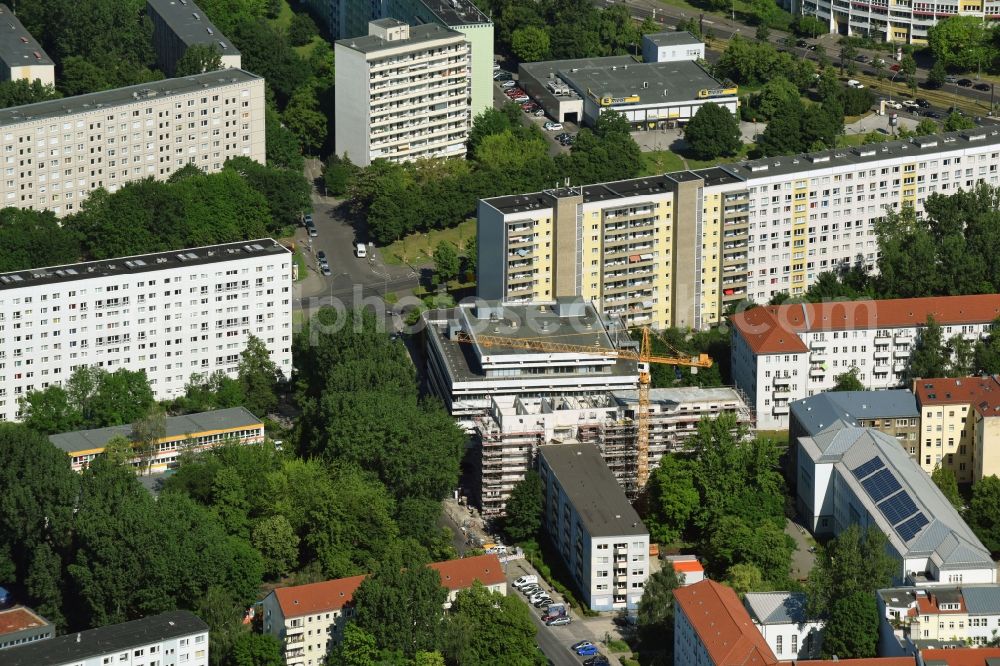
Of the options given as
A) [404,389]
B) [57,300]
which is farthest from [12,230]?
[404,389]

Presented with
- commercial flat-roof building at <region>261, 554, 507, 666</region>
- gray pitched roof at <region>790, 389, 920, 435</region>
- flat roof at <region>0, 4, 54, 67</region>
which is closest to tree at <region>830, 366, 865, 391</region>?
gray pitched roof at <region>790, 389, 920, 435</region>

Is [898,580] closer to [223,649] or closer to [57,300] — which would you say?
[223,649]

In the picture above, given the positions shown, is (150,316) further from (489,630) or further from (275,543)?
(489,630)

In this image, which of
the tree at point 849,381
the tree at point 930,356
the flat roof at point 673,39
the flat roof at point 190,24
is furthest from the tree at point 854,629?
the flat roof at point 673,39

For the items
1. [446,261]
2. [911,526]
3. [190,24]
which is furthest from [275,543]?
[190,24]

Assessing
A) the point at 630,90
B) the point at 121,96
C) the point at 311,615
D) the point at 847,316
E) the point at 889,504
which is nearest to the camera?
the point at 311,615

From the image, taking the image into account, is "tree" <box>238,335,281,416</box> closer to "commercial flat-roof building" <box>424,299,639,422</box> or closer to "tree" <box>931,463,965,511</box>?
"commercial flat-roof building" <box>424,299,639,422</box>
